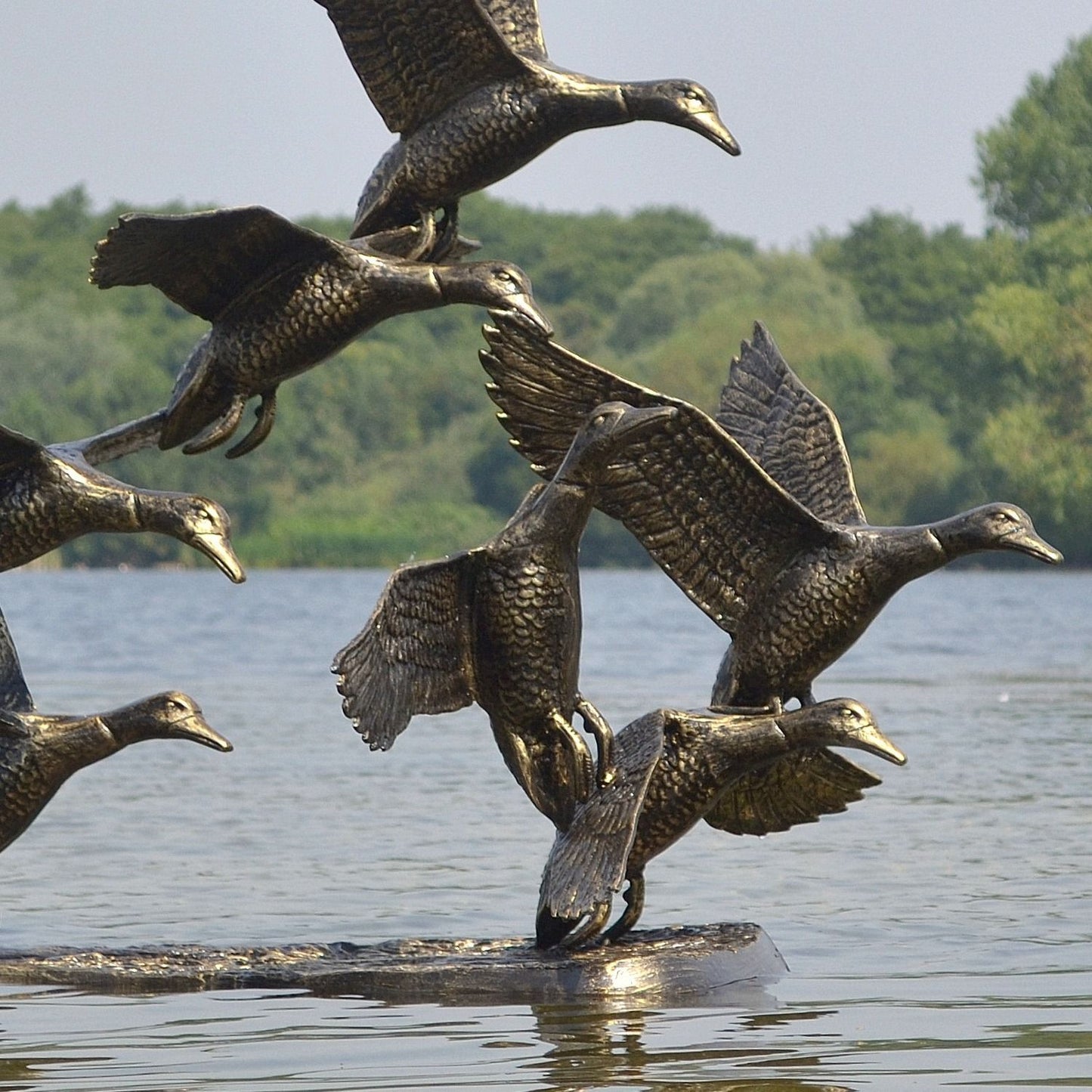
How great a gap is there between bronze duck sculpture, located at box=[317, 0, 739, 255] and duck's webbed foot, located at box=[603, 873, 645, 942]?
Answer: 2435 mm

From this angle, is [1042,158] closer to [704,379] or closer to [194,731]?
[704,379]

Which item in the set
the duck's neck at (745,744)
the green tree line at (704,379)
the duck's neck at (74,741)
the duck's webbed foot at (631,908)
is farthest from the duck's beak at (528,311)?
the green tree line at (704,379)

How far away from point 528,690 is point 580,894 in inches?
27.6

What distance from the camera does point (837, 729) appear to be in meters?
7.58

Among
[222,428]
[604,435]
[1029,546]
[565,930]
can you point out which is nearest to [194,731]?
[222,428]

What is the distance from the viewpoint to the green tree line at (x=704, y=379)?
1714 inches

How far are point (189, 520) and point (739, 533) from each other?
1892 millimetres

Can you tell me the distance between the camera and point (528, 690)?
24.7 feet

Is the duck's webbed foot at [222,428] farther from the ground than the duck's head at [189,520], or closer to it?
farther from the ground

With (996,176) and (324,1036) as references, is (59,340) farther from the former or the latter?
(324,1036)

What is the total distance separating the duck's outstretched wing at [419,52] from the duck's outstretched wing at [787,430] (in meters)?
1.54

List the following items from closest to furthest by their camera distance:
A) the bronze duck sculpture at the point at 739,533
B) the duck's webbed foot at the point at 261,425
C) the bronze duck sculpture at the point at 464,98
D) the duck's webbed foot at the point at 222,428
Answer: the bronze duck sculpture at the point at 739,533
the bronze duck sculpture at the point at 464,98
the duck's webbed foot at the point at 222,428
the duck's webbed foot at the point at 261,425

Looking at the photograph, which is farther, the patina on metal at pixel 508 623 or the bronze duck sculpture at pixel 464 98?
the bronze duck sculpture at pixel 464 98

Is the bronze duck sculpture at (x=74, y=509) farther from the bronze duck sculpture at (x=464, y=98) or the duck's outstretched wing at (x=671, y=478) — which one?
the bronze duck sculpture at (x=464, y=98)
